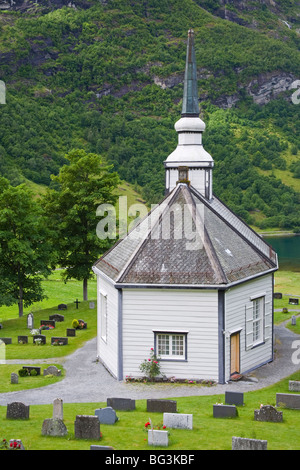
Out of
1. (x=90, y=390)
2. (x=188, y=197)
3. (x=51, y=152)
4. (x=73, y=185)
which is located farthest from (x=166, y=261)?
(x=51, y=152)

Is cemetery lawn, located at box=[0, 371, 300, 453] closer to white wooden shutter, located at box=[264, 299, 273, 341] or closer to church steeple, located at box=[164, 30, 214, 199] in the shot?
white wooden shutter, located at box=[264, 299, 273, 341]

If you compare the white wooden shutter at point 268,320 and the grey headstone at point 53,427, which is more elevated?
the white wooden shutter at point 268,320

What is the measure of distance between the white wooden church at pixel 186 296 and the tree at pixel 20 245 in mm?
12746

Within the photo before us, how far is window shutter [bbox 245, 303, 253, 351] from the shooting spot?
107ft

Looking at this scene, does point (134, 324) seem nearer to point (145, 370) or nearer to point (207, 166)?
point (145, 370)

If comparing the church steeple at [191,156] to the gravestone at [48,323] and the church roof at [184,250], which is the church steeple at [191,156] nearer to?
the church roof at [184,250]

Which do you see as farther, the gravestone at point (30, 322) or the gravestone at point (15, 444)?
the gravestone at point (30, 322)

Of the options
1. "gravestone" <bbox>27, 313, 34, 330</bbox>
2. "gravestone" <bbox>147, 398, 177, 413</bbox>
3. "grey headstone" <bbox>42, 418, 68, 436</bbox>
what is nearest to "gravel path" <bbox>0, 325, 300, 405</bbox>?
"gravestone" <bbox>147, 398, 177, 413</bbox>

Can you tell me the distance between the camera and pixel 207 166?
3856 cm

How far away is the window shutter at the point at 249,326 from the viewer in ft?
107

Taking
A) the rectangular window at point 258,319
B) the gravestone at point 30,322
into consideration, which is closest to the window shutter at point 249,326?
the rectangular window at point 258,319

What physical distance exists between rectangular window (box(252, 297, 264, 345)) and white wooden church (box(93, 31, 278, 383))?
5 centimetres

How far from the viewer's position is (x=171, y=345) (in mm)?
31000

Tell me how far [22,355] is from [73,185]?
19.0 m
